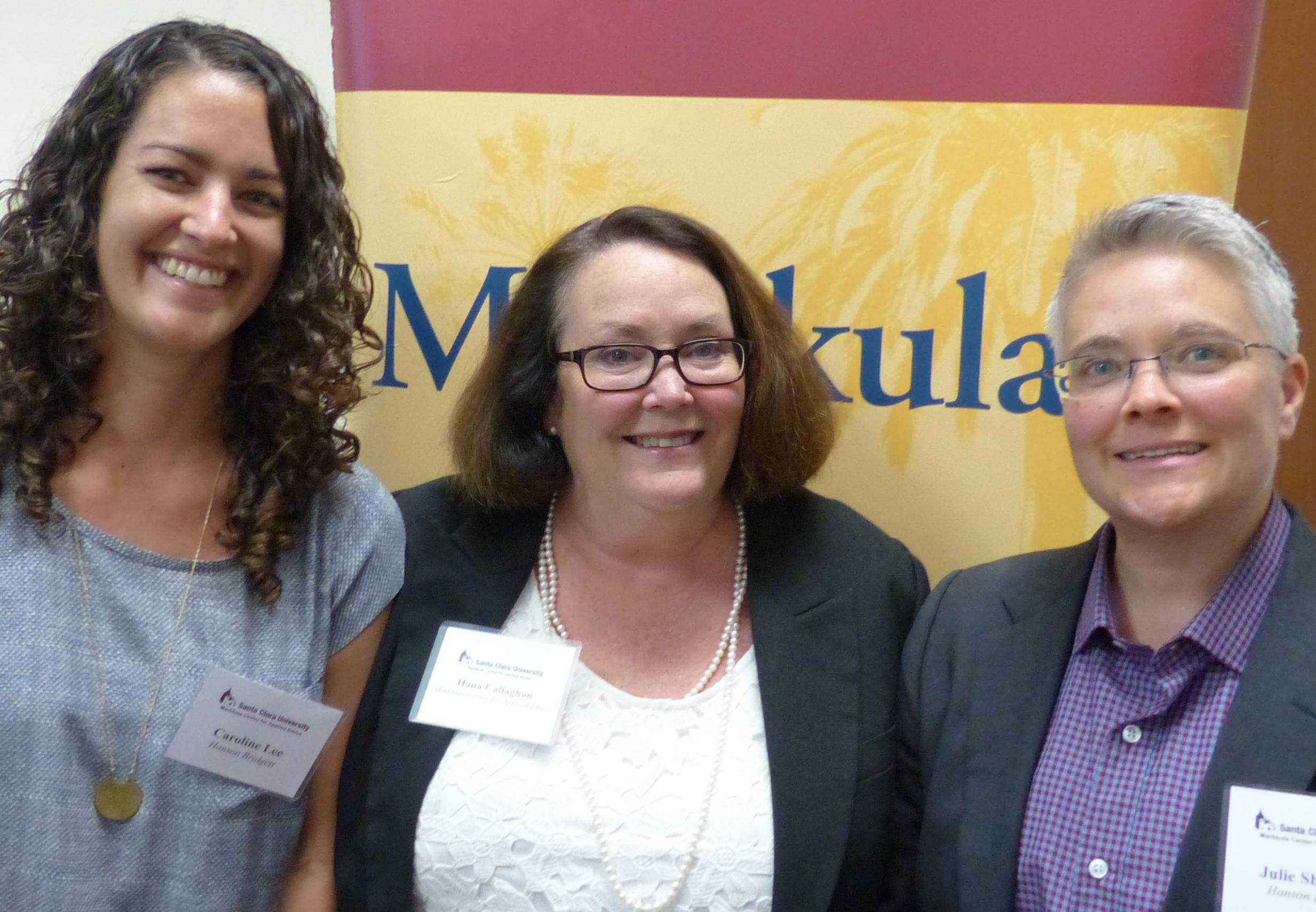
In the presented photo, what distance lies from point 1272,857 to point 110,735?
1565 mm

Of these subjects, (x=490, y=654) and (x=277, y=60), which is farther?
(x=490, y=654)

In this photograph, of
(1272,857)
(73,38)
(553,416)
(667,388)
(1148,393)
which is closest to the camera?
(1272,857)

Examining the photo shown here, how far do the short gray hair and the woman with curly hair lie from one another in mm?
1171

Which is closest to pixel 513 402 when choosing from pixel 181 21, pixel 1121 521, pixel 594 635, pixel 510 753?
pixel 594 635

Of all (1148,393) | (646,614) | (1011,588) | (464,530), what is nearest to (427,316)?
(464,530)

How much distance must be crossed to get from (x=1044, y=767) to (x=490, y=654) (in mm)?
870

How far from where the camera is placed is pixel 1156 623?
1.63m

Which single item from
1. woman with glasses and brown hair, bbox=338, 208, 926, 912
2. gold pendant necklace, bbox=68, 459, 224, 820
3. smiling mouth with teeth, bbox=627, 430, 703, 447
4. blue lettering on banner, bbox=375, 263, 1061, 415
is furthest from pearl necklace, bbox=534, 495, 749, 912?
gold pendant necklace, bbox=68, 459, 224, 820

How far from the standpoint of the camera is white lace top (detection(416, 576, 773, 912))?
69.7 inches

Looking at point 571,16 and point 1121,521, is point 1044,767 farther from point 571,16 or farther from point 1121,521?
point 571,16

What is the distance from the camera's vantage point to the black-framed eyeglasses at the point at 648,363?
1.91 metres

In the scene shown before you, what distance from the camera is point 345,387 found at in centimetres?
192

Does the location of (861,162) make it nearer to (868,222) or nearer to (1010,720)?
(868,222)

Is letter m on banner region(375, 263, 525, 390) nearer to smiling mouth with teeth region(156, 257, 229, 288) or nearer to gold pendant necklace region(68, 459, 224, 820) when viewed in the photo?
smiling mouth with teeth region(156, 257, 229, 288)
